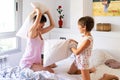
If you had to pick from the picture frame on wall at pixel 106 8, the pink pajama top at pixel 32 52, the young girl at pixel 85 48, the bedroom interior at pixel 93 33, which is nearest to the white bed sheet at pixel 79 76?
the bedroom interior at pixel 93 33

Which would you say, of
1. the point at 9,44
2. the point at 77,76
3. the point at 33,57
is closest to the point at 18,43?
the point at 9,44

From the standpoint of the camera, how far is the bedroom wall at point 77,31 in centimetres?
293

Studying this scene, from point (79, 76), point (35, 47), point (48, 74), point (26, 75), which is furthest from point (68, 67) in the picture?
point (26, 75)

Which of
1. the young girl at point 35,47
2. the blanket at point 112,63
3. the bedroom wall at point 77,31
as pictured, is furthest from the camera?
the bedroom wall at point 77,31

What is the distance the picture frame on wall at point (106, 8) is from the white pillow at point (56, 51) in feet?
4.09

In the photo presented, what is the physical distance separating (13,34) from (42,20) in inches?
38.5

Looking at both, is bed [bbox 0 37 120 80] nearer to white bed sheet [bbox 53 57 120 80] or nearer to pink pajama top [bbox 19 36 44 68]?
white bed sheet [bbox 53 57 120 80]

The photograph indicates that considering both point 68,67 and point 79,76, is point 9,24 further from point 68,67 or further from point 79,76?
point 79,76

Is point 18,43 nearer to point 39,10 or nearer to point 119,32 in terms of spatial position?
point 39,10

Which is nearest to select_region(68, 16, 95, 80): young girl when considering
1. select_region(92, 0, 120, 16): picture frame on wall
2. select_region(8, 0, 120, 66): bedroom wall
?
select_region(8, 0, 120, 66): bedroom wall

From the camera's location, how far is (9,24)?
314 cm

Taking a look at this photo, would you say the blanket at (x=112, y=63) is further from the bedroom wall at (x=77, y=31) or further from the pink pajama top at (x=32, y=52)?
the pink pajama top at (x=32, y=52)

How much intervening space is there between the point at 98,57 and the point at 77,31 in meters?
0.77

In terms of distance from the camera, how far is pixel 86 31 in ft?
6.73
